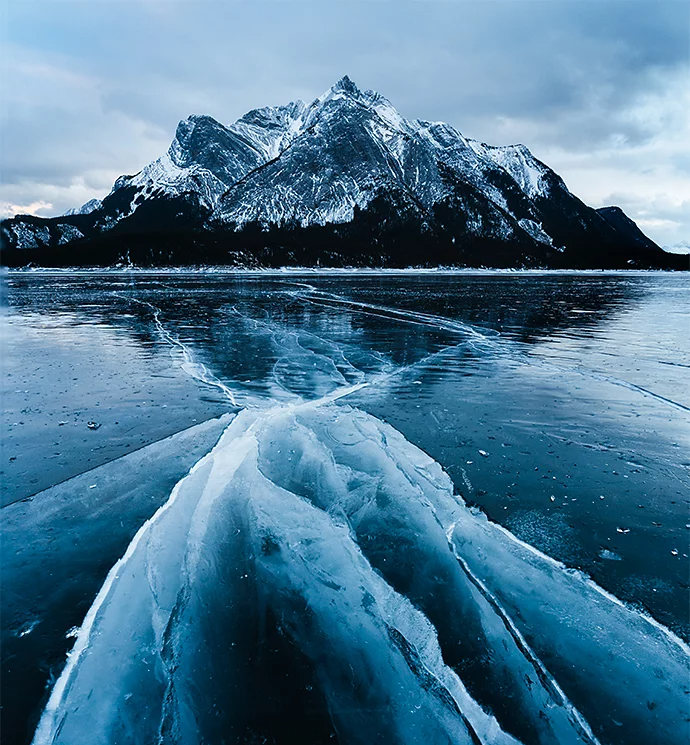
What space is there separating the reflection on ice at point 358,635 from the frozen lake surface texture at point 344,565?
2 cm

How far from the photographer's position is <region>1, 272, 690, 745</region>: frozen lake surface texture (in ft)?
10.3

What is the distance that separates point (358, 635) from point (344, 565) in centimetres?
81

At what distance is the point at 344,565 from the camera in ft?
14.7

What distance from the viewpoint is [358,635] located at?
373cm

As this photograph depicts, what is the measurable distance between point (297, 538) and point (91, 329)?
59.2ft

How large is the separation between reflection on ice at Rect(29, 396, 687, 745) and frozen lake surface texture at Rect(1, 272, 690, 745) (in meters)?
0.02

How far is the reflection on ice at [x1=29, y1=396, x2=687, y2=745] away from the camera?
3.06 meters

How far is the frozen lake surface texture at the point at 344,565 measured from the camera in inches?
123

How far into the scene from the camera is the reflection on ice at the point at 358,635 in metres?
3.06

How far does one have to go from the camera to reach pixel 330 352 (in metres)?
14.9

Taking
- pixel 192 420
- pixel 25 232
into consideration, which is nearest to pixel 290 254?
pixel 25 232

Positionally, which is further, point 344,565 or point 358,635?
point 344,565

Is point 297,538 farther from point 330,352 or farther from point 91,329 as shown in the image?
point 91,329

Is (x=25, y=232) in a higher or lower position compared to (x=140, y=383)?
higher
